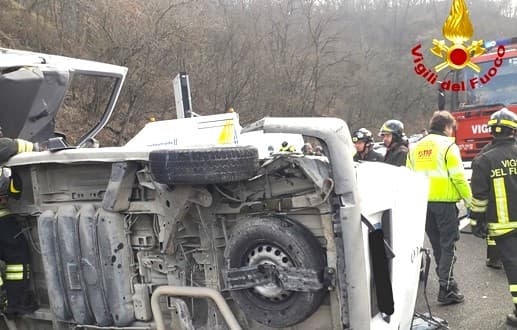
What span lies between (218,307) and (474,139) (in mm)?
8075

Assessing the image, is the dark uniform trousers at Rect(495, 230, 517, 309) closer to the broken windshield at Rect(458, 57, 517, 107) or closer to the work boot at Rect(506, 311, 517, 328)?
the work boot at Rect(506, 311, 517, 328)

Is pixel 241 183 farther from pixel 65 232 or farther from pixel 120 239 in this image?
pixel 65 232

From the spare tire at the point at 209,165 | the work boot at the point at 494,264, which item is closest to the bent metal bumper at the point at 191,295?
the spare tire at the point at 209,165

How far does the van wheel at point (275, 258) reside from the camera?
2201mm

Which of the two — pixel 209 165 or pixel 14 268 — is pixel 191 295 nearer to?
pixel 209 165

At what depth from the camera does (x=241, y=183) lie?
7.86 feet

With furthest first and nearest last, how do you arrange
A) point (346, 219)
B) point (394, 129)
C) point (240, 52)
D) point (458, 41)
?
point (240, 52) < point (458, 41) < point (394, 129) < point (346, 219)

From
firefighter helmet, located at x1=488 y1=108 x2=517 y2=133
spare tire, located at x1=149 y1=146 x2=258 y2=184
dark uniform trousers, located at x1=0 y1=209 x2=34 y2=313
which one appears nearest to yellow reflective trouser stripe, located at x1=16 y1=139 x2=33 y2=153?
dark uniform trousers, located at x1=0 y1=209 x2=34 y2=313

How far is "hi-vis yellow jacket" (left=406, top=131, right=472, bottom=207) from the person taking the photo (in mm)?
4117

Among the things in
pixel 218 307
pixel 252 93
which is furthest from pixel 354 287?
pixel 252 93

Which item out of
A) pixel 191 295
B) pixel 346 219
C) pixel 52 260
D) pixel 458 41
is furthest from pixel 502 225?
pixel 458 41

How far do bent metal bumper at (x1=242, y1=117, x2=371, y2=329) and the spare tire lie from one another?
16 cm

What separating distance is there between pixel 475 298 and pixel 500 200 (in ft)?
3.73

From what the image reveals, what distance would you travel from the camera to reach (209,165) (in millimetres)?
2203
